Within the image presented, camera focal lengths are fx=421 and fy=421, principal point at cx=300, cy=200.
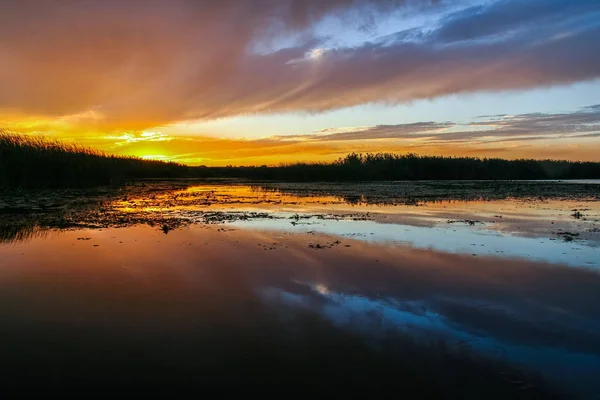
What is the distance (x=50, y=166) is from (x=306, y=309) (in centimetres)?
2718

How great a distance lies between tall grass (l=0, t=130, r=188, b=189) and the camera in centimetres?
2441

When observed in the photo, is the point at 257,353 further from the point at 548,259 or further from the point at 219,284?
the point at 548,259

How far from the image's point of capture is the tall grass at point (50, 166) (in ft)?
80.1

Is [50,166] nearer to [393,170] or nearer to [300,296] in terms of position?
[300,296]

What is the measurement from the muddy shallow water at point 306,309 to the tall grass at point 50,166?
1565 cm

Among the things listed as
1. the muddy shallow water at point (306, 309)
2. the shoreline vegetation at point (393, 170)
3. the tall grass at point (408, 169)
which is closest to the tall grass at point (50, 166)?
→ the shoreline vegetation at point (393, 170)

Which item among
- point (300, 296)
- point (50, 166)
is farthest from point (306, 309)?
point (50, 166)

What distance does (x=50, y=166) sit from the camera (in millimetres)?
27172

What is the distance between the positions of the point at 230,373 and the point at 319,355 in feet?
3.04

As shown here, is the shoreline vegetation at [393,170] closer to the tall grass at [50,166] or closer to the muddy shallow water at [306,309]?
the tall grass at [50,166]

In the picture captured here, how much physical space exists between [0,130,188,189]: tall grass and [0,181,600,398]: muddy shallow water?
1565 cm

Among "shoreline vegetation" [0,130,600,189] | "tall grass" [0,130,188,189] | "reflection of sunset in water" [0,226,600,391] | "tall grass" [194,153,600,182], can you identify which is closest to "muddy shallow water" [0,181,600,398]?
"reflection of sunset in water" [0,226,600,391]

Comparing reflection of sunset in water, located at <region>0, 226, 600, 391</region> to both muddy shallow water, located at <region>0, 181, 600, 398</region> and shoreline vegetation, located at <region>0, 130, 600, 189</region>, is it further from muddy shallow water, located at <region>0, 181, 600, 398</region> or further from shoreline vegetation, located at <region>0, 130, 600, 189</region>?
shoreline vegetation, located at <region>0, 130, 600, 189</region>

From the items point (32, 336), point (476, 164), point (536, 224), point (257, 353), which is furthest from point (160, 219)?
point (476, 164)
